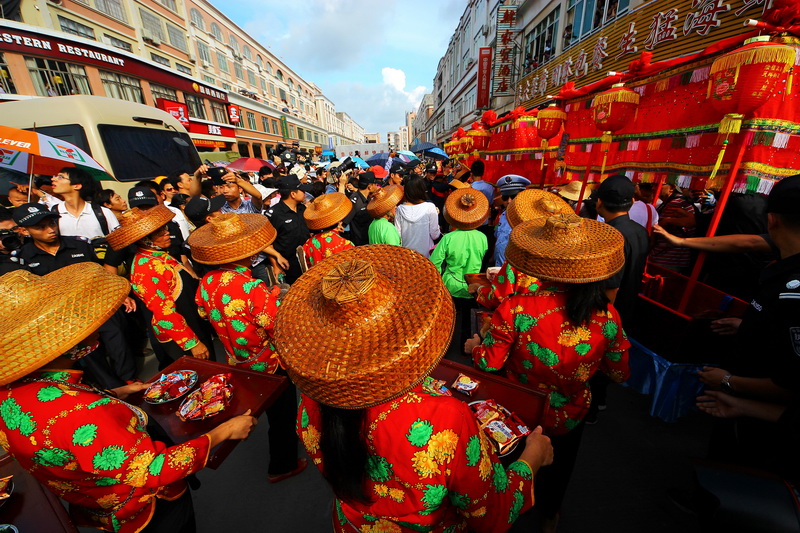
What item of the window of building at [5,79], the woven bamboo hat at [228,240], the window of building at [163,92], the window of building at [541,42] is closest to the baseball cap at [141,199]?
the woven bamboo hat at [228,240]

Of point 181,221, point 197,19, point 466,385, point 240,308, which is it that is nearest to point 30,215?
point 181,221

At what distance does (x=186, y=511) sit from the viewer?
1.67 metres

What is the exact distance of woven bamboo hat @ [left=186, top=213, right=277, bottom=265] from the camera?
7.00ft

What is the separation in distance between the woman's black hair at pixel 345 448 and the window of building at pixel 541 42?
15130mm

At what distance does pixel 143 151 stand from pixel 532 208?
377 inches

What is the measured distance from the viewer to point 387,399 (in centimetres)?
81

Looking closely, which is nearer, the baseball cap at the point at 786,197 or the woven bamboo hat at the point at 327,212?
the baseball cap at the point at 786,197

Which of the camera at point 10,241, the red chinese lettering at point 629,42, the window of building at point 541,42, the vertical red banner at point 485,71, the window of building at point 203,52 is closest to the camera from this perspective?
the camera at point 10,241

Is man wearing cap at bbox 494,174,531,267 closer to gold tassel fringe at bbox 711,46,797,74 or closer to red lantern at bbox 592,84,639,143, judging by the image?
red lantern at bbox 592,84,639,143

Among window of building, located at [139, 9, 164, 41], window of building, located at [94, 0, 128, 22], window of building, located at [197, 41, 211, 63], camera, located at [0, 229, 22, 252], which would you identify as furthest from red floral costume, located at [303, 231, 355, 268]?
window of building, located at [197, 41, 211, 63]

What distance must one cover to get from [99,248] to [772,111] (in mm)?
6831

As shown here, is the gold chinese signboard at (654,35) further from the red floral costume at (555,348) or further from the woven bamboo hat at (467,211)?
the red floral costume at (555,348)

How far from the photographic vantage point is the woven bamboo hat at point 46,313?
1.09 metres

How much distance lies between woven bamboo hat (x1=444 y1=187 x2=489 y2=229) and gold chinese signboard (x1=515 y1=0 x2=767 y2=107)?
20.2ft
